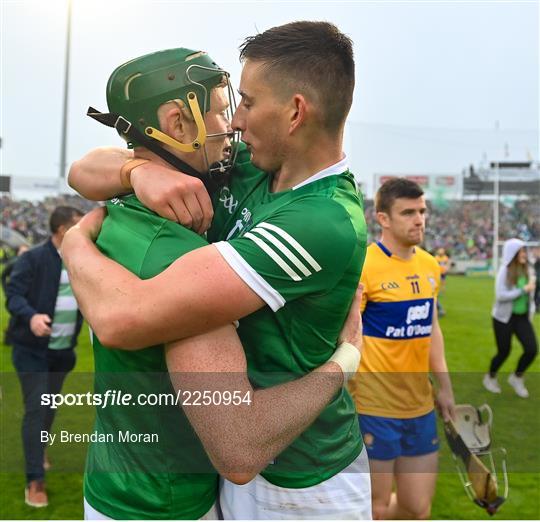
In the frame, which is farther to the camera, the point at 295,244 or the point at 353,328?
the point at 353,328

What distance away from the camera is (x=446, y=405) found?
12.9 ft

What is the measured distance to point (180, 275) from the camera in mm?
1310

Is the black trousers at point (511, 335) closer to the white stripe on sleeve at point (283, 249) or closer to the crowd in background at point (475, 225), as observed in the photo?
the white stripe on sleeve at point (283, 249)

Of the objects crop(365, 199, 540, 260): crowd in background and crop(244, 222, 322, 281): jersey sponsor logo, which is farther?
crop(365, 199, 540, 260): crowd in background

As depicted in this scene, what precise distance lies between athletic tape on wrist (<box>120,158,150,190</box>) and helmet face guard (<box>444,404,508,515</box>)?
303 centimetres

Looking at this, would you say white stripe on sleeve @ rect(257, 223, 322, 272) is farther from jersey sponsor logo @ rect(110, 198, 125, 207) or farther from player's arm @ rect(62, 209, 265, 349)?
jersey sponsor logo @ rect(110, 198, 125, 207)

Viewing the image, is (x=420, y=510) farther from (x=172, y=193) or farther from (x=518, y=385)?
(x=518, y=385)

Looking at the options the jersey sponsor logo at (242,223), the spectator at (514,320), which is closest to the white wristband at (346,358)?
the jersey sponsor logo at (242,223)

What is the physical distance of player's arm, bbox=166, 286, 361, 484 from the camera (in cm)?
137

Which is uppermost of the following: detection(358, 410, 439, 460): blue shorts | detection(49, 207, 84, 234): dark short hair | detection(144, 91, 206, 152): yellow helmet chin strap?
detection(144, 91, 206, 152): yellow helmet chin strap

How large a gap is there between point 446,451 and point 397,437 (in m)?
1.01

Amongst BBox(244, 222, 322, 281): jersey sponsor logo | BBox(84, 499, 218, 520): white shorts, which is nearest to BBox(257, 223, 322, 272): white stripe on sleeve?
BBox(244, 222, 322, 281): jersey sponsor logo

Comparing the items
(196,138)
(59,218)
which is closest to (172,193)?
(196,138)

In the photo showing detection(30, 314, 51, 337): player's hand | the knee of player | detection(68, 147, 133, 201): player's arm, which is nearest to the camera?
detection(68, 147, 133, 201): player's arm
